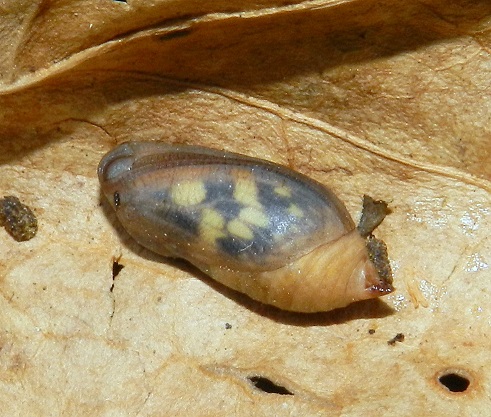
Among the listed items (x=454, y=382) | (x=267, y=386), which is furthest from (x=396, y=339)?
(x=267, y=386)

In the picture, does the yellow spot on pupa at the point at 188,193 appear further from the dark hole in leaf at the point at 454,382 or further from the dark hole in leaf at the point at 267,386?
the dark hole in leaf at the point at 454,382

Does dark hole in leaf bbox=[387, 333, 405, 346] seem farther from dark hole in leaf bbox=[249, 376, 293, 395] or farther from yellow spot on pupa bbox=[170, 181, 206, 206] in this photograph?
yellow spot on pupa bbox=[170, 181, 206, 206]

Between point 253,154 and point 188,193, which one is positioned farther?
point 253,154

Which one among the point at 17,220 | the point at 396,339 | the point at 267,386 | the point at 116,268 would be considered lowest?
the point at 267,386

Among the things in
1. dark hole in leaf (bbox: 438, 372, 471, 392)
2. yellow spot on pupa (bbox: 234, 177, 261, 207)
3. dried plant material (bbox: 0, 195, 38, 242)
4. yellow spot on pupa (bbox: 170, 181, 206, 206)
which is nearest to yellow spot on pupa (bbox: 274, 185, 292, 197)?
yellow spot on pupa (bbox: 234, 177, 261, 207)

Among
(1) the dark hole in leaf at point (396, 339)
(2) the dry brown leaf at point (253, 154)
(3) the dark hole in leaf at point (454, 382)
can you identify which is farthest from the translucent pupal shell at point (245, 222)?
(3) the dark hole in leaf at point (454, 382)

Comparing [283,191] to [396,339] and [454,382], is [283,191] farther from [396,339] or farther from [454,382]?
[454,382]
